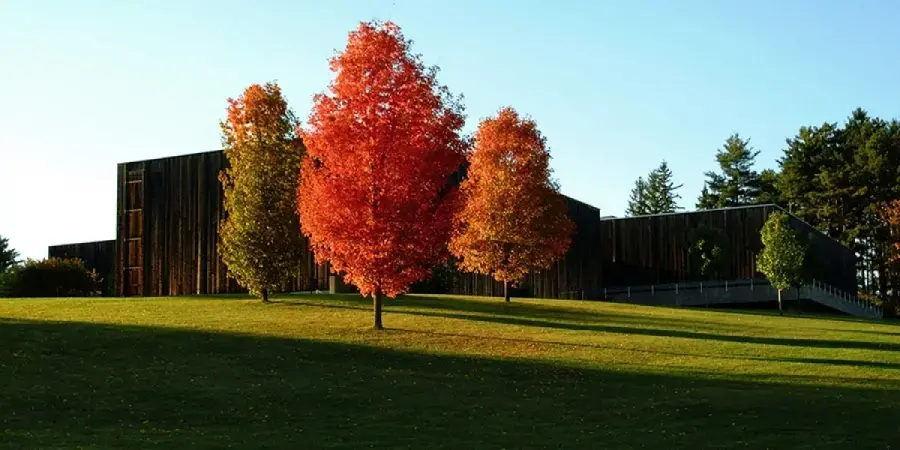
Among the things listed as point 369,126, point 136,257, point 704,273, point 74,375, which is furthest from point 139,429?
point 704,273

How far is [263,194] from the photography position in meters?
37.6

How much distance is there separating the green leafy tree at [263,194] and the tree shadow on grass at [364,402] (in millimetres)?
9803

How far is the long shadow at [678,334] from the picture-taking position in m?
31.8

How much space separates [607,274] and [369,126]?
1843 inches

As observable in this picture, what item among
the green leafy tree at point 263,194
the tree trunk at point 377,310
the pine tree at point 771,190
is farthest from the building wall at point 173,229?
the pine tree at point 771,190

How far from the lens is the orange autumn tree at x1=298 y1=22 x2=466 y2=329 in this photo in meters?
30.3

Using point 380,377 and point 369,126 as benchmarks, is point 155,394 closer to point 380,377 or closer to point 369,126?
point 380,377

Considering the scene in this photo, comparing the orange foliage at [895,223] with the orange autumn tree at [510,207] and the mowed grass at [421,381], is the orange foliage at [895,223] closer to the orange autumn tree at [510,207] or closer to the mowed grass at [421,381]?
the orange autumn tree at [510,207]

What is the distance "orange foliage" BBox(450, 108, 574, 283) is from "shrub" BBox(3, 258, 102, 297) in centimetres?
1904

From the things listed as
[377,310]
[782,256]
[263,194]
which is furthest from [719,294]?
[377,310]

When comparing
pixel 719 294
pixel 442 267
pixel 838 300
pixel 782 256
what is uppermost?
pixel 782 256

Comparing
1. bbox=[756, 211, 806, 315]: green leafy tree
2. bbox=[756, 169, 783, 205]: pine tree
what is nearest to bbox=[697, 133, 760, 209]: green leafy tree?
bbox=[756, 169, 783, 205]: pine tree

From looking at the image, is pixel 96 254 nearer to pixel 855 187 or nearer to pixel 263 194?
pixel 263 194

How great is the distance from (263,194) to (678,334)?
16.5m
